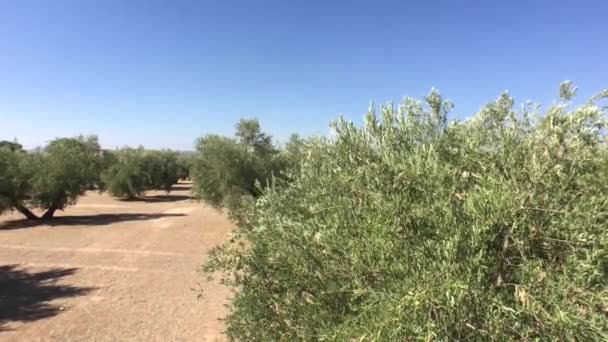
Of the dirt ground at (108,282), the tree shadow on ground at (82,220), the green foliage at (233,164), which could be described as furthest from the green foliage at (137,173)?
the green foliage at (233,164)

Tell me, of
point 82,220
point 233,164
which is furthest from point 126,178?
point 233,164

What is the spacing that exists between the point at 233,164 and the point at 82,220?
11.4 meters

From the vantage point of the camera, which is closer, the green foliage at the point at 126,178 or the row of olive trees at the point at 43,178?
the row of olive trees at the point at 43,178

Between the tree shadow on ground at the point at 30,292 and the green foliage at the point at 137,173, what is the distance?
25524mm

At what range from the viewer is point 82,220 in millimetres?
24047

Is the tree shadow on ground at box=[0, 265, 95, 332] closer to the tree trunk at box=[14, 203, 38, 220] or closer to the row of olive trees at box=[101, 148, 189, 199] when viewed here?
the tree trunk at box=[14, 203, 38, 220]

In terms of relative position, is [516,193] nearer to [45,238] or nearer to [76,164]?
[45,238]

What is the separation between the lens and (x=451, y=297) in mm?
2768

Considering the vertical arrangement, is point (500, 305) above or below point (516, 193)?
below

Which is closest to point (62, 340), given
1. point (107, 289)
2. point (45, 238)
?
point (107, 289)

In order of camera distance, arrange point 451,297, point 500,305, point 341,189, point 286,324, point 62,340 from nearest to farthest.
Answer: point 451,297, point 500,305, point 341,189, point 286,324, point 62,340

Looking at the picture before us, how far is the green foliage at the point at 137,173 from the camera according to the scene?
38438 millimetres

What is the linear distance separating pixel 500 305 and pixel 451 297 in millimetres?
519

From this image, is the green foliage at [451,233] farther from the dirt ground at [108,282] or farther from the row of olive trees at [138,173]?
A: the row of olive trees at [138,173]
